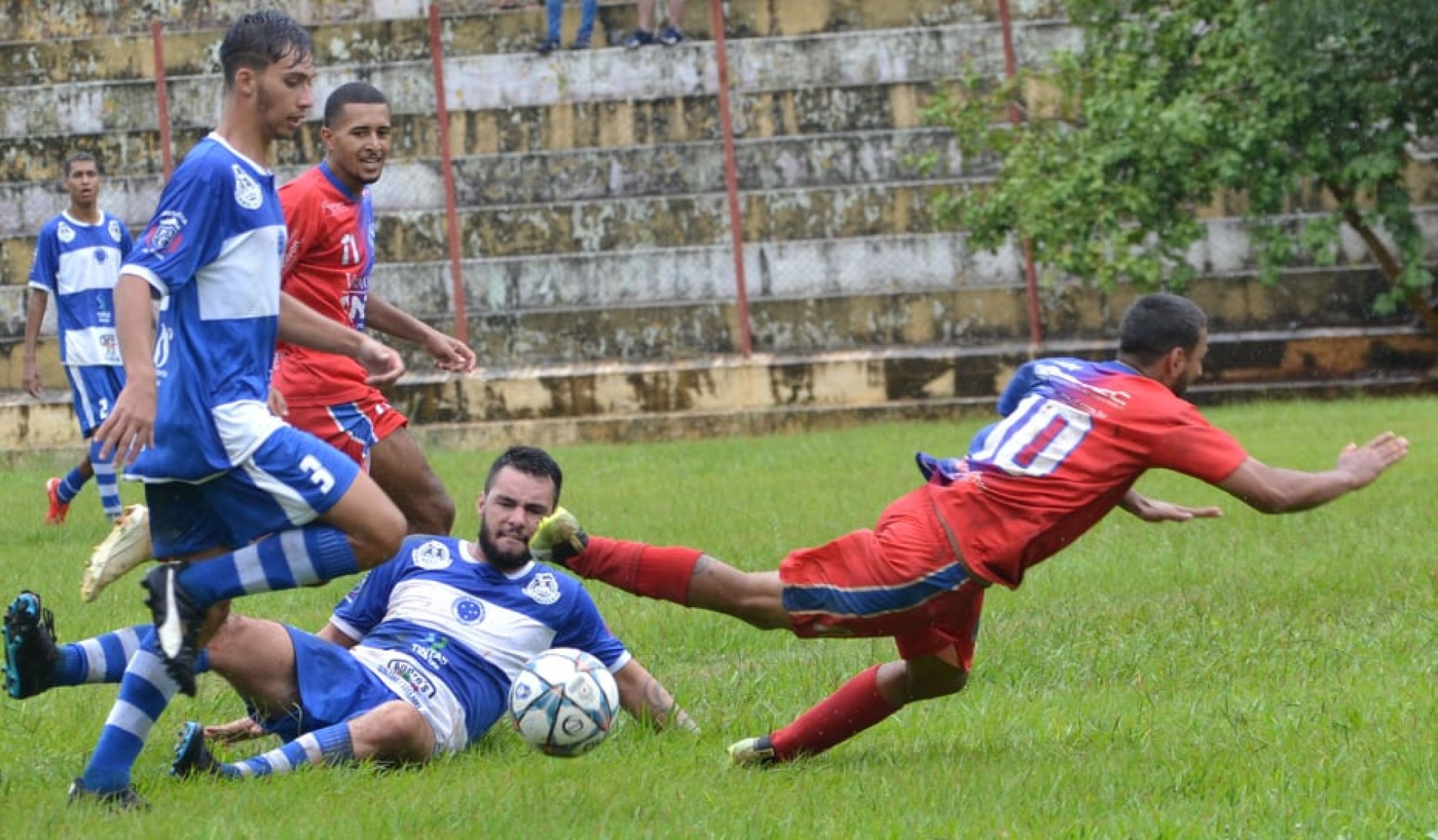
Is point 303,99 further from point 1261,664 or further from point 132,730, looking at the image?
point 1261,664

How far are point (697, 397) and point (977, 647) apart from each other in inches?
446

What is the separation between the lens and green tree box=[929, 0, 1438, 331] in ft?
61.7

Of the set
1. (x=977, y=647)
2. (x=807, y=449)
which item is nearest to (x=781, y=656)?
(x=977, y=647)

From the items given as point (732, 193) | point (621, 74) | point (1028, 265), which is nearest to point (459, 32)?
point (621, 74)

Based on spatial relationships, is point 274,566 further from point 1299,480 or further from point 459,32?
point 459,32

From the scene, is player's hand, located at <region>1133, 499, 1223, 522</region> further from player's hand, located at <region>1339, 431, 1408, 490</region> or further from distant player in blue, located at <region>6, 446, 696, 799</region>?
distant player in blue, located at <region>6, 446, 696, 799</region>

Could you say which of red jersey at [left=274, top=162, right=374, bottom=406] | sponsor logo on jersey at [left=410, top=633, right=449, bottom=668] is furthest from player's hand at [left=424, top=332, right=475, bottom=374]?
sponsor logo on jersey at [left=410, top=633, right=449, bottom=668]

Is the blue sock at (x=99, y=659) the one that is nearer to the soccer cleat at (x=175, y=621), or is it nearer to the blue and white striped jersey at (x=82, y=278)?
the soccer cleat at (x=175, y=621)

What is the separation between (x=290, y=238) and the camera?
8.39 m

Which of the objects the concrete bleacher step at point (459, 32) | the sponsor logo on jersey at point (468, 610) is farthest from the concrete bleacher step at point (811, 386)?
the sponsor logo on jersey at point (468, 610)

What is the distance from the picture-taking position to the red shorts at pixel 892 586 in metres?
6.16

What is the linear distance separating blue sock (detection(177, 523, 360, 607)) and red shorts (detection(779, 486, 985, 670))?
4.38 ft

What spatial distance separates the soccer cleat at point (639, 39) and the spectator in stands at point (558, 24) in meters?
0.23

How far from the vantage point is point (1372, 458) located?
238 inches
